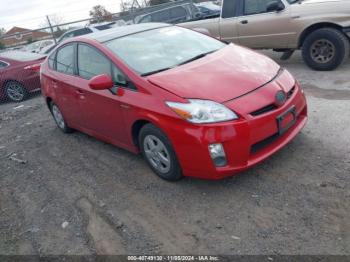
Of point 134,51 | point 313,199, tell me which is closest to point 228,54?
point 134,51

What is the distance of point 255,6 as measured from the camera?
7.96 m

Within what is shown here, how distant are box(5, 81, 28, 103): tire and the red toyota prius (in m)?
5.64

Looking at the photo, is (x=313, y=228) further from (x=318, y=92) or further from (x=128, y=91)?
(x=318, y=92)

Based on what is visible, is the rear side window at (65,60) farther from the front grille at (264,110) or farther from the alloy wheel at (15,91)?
the alloy wheel at (15,91)

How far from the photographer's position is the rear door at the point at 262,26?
7.47 metres

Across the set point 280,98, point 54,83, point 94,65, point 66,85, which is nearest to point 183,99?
point 280,98

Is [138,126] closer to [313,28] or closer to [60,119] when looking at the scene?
[60,119]

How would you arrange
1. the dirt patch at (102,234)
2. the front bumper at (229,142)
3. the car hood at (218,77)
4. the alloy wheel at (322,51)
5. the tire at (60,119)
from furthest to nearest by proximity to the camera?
the alloy wheel at (322,51)
the tire at (60,119)
the car hood at (218,77)
the front bumper at (229,142)
the dirt patch at (102,234)

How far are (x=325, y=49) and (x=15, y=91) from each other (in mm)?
8046

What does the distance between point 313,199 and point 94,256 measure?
2045 millimetres

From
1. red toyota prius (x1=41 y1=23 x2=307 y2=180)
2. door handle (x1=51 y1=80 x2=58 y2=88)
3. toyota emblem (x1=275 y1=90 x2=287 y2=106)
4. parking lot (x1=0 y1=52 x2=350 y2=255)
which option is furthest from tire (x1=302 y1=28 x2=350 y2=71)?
door handle (x1=51 y1=80 x2=58 y2=88)

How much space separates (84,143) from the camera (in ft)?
19.4

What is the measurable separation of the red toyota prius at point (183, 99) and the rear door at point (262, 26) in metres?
2.97

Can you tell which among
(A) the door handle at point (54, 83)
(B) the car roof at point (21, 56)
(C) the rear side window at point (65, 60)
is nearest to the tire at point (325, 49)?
(C) the rear side window at point (65, 60)
